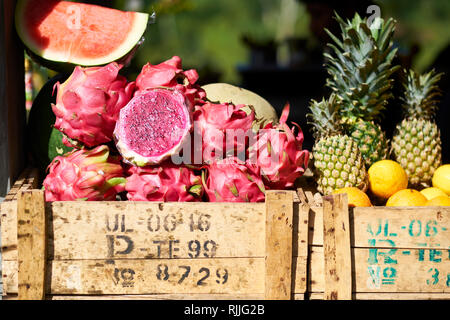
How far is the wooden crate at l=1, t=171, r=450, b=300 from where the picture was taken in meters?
1.79

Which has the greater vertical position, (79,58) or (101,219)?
(79,58)

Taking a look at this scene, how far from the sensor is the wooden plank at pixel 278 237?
178 cm

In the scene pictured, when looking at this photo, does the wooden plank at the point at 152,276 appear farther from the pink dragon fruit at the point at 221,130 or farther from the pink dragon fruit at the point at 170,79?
the pink dragon fruit at the point at 170,79

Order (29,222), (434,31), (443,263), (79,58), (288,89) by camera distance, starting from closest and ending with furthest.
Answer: (29,222), (443,263), (79,58), (288,89), (434,31)

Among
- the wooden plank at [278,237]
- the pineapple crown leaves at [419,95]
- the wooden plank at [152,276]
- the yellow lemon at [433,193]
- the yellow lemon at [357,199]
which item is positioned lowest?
the wooden plank at [152,276]

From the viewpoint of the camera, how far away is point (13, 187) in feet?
7.07

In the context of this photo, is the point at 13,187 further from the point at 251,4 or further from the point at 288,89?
the point at 251,4

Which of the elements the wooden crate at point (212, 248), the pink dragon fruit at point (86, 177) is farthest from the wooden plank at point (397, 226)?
the pink dragon fruit at point (86, 177)

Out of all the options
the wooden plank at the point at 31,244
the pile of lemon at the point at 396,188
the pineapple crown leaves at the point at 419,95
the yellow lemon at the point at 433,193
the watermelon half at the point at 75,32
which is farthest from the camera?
the pineapple crown leaves at the point at 419,95

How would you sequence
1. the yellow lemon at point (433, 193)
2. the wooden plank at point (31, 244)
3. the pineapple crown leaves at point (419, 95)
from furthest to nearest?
the pineapple crown leaves at point (419, 95), the yellow lemon at point (433, 193), the wooden plank at point (31, 244)

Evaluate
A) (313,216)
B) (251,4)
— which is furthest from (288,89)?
(251,4)

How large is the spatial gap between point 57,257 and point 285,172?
957 millimetres

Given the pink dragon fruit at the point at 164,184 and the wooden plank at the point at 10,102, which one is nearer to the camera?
the pink dragon fruit at the point at 164,184

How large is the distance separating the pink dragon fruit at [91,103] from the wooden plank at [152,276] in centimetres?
51
